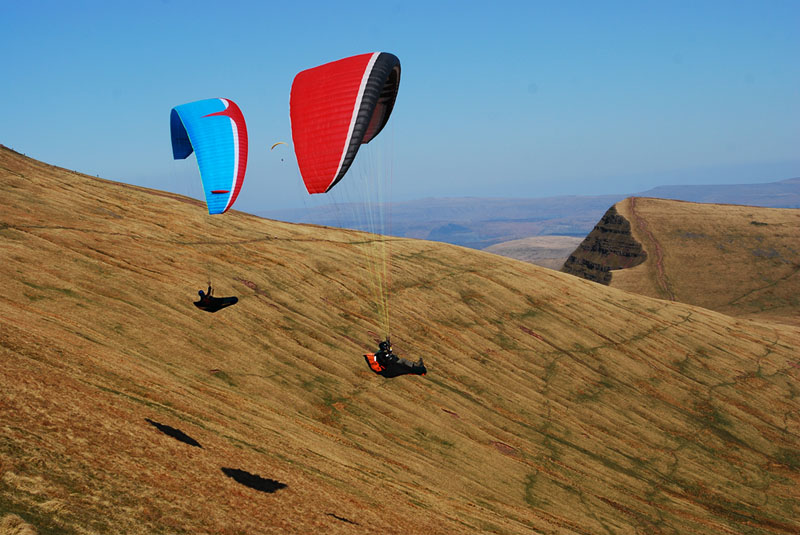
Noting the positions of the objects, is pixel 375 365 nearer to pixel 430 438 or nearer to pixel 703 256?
pixel 430 438

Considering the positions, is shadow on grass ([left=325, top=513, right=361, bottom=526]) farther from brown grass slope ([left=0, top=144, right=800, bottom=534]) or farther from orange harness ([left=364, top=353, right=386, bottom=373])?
orange harness ([left=364, top=353, right=386, bottom=373])

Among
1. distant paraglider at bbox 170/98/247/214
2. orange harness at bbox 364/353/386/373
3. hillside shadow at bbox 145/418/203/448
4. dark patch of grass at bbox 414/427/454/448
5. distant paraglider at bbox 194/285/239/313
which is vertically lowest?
dark patch of grass at bbox 414/427/454/448

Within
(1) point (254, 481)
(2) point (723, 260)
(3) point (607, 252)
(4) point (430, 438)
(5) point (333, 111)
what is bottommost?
(4) point (430, 438)

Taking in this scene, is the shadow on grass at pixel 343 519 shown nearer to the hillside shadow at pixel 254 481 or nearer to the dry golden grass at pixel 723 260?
the hillside shadow at pixel 254 481

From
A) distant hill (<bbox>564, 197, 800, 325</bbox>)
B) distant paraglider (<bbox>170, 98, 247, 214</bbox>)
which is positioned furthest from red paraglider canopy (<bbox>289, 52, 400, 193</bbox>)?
distant hill (<bbox>564, 197, 800, 325</bbox>)

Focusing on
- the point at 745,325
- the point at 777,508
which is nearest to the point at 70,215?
the point at 777,508

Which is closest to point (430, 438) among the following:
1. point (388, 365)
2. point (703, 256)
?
point (388, 365)

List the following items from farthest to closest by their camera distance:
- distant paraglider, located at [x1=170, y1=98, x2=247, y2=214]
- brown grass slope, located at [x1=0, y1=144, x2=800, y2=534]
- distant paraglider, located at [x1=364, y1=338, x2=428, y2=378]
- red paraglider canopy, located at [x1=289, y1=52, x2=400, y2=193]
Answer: distant paraglider, located at [x1=170, y1=98, x2=247, y2=214] < distant paraglider, located at [x1=364, y1=338, x2=428, y2=378] < red paraglider canopy, located at [x1=289, y1=52, x2=400, y2=193] < brown grass slope, located at [x1=0, y1=144, x2=800, y2=534]

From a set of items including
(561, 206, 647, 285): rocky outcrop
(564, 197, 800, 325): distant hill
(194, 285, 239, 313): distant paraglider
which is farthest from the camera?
(561, 206, 647, 285): rocky outcrop
